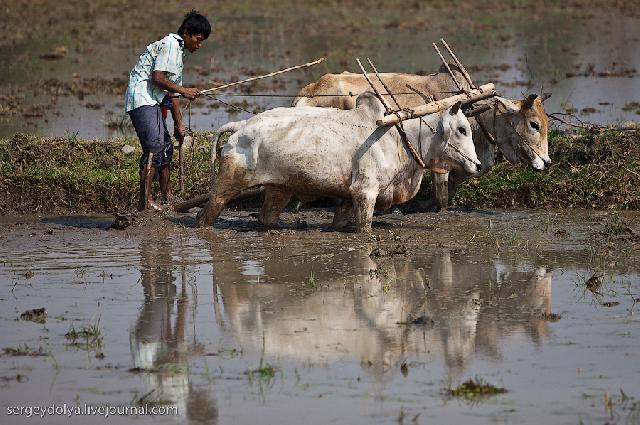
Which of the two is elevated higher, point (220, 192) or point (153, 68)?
point (153, 68)

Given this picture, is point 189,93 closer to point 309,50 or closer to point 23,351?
point 23,351

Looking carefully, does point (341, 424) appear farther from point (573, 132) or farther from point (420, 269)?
point (573, 132)

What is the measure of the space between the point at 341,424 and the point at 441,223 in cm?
506

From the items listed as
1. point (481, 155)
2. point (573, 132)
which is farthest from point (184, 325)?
point (573, 132)

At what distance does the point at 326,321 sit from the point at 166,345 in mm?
979

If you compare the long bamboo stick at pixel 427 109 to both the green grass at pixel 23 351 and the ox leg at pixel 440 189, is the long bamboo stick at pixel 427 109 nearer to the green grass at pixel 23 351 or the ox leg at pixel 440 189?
the ox leg at pixel 440 189

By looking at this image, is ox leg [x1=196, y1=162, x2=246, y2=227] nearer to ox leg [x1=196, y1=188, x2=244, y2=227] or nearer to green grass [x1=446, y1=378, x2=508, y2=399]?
ox leg [x1=196, y1=188, x2=244, y2=227]

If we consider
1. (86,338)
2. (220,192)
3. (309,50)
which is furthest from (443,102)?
(309,50)

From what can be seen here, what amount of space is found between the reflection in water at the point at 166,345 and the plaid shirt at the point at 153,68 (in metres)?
1.70

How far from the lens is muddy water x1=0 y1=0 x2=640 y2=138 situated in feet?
53.3

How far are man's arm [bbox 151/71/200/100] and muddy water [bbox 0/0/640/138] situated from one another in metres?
3.89

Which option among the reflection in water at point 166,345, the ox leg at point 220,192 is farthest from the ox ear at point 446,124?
the reflection in water at point 166,345

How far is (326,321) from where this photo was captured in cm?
748

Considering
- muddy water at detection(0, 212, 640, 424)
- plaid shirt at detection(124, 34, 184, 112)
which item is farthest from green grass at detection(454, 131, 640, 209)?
plaid shirt at detection(124, 34, 184, 112)
